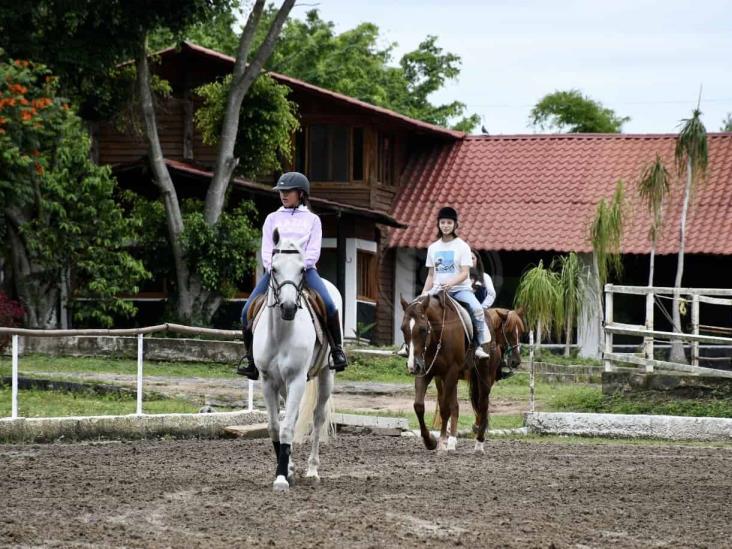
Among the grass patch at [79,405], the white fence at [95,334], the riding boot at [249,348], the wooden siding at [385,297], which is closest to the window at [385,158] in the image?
the wooden siding at [385,297]

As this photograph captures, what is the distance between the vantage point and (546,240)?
34.9 meters

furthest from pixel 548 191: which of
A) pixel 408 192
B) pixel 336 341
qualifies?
pixel 336 341

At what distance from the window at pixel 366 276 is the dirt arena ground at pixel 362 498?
20.2 meters

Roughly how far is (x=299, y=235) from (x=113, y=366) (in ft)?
47.3

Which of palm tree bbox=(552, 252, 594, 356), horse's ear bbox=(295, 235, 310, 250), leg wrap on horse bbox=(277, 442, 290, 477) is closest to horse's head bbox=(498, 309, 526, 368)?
horse's ear bbox=(295, 235, 310, 250)

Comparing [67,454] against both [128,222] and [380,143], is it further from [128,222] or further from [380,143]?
[380,143]

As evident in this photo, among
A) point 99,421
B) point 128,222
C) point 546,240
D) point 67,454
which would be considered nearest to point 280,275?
point 67,454

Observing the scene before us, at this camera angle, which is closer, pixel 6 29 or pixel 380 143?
pixel 6 29

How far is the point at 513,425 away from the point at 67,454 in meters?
7.38

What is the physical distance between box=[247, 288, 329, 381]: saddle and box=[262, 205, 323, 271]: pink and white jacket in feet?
0.97

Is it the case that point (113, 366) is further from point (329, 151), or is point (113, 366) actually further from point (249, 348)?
point (249, 348)

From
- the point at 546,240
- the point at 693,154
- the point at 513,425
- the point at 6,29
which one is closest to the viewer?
the point at 513,425

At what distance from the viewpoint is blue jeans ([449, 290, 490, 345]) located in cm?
1552

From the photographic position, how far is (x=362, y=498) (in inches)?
416
